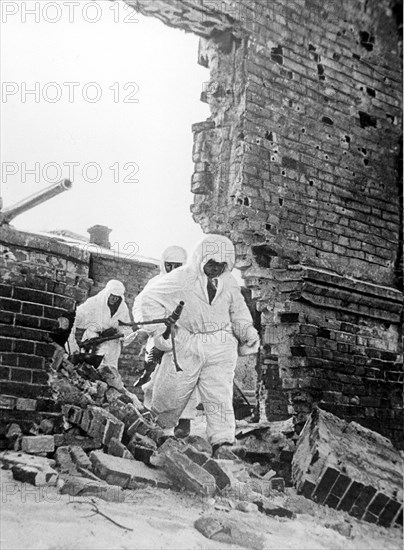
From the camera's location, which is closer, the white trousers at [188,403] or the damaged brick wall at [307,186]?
the white trousers at [188,403]

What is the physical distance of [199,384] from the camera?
387 cm

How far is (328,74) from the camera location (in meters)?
4.81

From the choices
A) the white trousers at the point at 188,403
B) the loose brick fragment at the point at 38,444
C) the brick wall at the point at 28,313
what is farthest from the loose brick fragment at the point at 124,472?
the white trousers at the point at 188,403

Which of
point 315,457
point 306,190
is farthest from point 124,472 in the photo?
point 306,190

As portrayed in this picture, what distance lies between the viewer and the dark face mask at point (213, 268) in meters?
3.92

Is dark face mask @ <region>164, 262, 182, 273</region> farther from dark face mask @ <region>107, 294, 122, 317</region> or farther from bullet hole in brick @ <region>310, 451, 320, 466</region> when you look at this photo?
bullet hole in brick @ <region>310, 451, 320, 466</region>

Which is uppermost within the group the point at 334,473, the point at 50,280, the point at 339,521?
the point at 50,280

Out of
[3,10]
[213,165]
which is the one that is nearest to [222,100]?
[213,165]

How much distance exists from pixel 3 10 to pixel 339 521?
3859 mm

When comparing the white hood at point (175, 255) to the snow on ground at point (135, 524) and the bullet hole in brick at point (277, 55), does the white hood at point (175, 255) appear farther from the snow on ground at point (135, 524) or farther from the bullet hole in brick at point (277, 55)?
the bullet hole in brick at point (277, 55)

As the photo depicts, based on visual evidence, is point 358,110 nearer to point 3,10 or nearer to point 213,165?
point 213,165

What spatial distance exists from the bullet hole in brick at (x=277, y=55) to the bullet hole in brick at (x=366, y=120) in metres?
0.95

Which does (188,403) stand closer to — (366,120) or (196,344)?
(196,344)

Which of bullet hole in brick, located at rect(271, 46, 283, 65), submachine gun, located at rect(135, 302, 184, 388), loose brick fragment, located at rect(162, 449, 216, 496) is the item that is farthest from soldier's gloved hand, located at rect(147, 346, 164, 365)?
bullet hole in brick, located at rect(271, 46, 283, 65)
